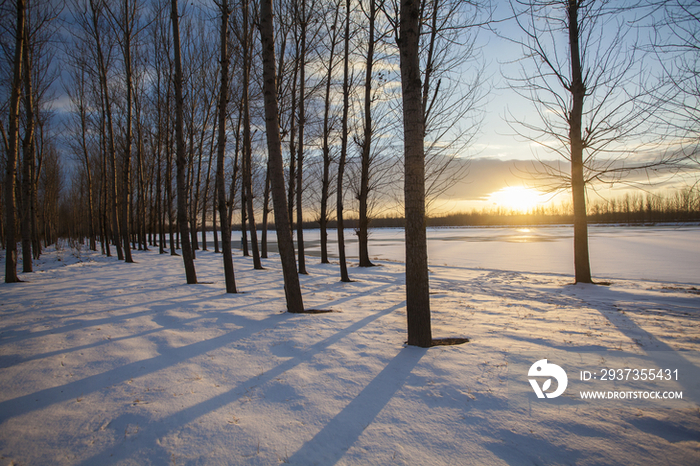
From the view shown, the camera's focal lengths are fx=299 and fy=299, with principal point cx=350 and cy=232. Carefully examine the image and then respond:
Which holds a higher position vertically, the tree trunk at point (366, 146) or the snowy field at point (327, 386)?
the tree trunk at point (366, 146)

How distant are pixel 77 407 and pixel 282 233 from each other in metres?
3.25

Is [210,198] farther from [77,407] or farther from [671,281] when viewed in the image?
[671,281]

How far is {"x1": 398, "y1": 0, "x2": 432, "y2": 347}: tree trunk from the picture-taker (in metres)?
3.49

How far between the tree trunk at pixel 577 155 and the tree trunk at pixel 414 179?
23.3 feet

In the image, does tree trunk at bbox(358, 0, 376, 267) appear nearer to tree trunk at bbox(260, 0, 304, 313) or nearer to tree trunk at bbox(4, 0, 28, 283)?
tree trunk at bbox(260, 0, 304, 313)

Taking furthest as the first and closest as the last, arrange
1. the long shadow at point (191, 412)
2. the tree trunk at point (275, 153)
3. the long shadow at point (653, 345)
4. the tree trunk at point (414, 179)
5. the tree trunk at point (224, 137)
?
1. the tree trunk at point (224, 137)
2. the tree trunk at point (275, 153)
3. the tree trunk at point (414, 179)
4. the long shadow at point (653, 345)
5. the long shadow at point (191, 412)

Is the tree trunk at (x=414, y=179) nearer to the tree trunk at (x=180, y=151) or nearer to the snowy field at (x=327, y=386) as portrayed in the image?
the snowy field at (x=327, y=386)

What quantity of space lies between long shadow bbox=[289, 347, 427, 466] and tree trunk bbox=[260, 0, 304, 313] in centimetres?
250

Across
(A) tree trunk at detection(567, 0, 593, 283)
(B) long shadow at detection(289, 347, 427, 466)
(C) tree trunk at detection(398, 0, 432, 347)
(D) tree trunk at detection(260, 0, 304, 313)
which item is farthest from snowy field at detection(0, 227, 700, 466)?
(A) tree trunk at detection(567, 0, 593, 283)

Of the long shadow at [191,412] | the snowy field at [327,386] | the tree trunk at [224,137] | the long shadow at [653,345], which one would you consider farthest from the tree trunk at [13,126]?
the long shadow at [653,345]

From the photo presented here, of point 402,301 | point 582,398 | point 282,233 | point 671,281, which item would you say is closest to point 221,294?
point 282,233

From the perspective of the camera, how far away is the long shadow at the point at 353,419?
74.8 inches

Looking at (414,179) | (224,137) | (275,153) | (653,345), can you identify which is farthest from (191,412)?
(224,137)

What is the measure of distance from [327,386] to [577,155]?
936cm
